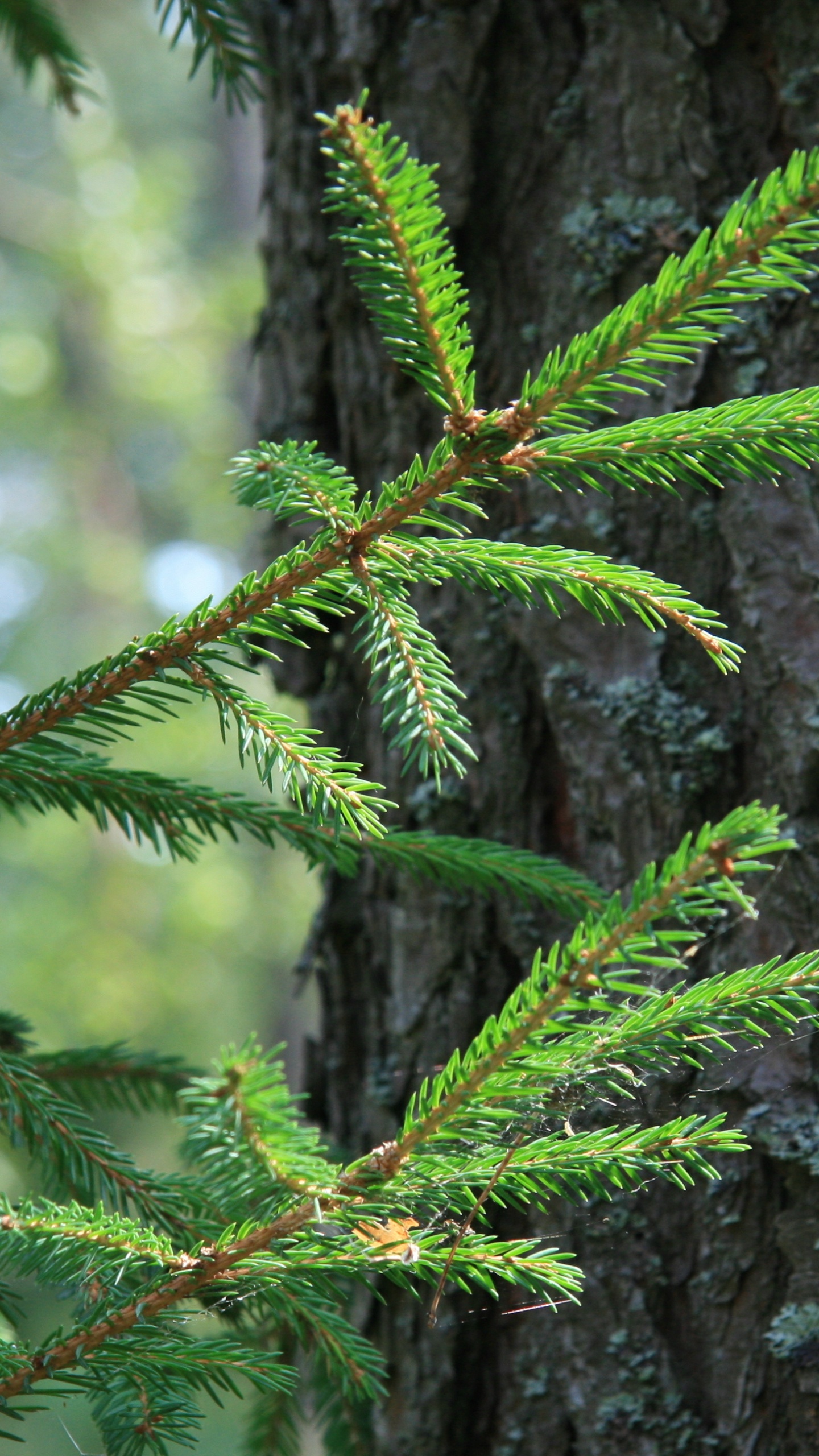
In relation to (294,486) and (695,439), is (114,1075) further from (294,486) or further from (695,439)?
(695,439)

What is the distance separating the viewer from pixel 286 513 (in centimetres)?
62

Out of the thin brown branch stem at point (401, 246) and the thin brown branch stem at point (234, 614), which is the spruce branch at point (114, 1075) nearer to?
the thin brown branch stem at point (234, 614)

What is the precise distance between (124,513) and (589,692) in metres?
7.73

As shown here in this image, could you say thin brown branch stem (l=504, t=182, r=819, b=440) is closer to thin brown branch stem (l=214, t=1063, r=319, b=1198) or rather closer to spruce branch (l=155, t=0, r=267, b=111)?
thin brown branch stem (l=214, t=1063, r=319, b=1198)

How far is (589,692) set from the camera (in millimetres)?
1196

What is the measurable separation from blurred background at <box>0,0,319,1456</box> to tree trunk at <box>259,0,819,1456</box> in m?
2.89

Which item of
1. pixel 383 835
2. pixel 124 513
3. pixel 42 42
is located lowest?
pixel 383 835

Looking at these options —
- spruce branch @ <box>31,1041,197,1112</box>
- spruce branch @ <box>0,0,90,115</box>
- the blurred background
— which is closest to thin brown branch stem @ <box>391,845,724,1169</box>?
spruce branch @ <box>31,1041,197,1112</box>

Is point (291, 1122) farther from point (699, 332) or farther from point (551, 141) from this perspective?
point (551, 141)

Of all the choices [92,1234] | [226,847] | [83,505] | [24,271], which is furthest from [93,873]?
[92,1234]

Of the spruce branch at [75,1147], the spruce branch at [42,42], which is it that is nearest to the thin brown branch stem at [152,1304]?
the spruce branch at [75,1147]

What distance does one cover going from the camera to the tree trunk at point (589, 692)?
1022 millimetres

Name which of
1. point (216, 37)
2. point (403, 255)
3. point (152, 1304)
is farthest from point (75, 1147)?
point (216, 37)

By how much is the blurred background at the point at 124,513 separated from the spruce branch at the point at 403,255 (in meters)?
3.80
